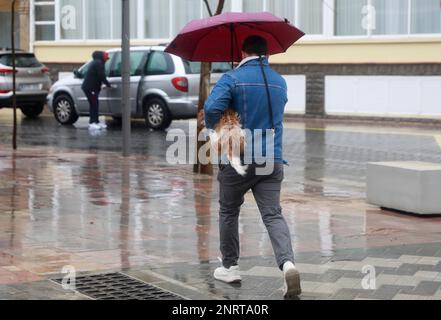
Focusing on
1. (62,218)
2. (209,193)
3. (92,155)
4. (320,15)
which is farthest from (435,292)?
(320,15)

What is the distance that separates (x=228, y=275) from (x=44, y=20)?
2641 centimetres

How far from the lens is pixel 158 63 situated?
69.9 ft

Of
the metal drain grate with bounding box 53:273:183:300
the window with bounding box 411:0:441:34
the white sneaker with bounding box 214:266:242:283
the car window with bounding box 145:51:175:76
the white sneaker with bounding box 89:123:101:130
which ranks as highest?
the window with bounding box 411:0:441:34

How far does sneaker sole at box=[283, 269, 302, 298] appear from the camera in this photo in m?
6.74

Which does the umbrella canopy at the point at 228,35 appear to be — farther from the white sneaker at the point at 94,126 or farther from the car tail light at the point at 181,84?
the white sneaker at the point at 94,126

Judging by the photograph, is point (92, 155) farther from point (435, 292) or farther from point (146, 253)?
point (435, 292)

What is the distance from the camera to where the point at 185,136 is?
19.9 meters

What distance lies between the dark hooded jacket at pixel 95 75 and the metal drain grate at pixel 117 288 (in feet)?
46.6

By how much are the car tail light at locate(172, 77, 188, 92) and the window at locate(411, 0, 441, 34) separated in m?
7.28

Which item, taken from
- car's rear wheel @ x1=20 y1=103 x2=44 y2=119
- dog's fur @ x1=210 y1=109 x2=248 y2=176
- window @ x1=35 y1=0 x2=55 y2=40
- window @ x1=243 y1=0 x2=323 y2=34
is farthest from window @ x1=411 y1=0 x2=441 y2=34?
dog's fur @ x1=210 y1=109 x2=248 y2=176

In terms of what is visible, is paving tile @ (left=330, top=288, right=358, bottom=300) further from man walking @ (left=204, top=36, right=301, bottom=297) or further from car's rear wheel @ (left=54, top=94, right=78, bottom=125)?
car's rear wheel @ (left=54, top=94, right=78, bottom=125)

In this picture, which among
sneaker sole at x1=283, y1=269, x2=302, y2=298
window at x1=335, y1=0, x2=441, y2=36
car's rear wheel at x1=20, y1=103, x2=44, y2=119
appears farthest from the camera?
car's rear wheel at x1=20, y1=103, x2=44, y2=119

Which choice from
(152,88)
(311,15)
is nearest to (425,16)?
(311,15)
